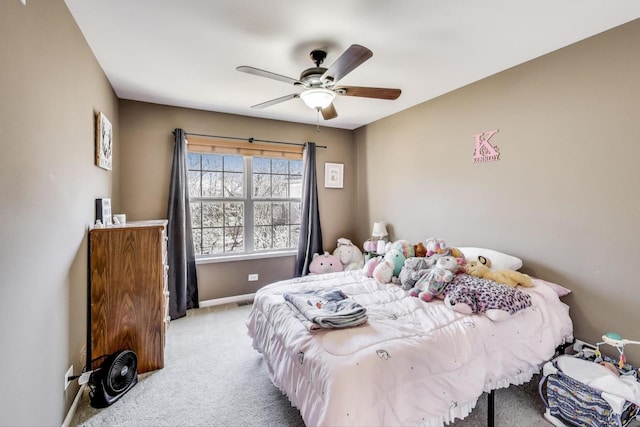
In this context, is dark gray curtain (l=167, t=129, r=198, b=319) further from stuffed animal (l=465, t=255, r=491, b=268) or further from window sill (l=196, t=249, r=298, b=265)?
stuffed animal (l=465, t=255, r=491, b=268)

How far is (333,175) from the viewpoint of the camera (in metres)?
4.61

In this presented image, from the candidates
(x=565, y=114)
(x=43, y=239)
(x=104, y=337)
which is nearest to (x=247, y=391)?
(x=104, y=337)

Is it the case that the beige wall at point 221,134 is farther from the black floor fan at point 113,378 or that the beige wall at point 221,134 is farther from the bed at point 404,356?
the bed at point 404,356

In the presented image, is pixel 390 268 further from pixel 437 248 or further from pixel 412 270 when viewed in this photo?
pixel 437 248

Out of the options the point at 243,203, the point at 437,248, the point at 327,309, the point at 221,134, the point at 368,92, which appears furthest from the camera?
the point at 243,203

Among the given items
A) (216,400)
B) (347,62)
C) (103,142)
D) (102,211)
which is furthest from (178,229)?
(347,62)

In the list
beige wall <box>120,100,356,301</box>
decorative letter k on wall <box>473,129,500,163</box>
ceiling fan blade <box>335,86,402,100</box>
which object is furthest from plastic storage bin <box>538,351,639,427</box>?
beige wall <box>120,100,356,301</box>

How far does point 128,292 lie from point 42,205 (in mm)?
1015

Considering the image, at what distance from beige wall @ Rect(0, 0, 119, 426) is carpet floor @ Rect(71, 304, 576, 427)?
38 cm

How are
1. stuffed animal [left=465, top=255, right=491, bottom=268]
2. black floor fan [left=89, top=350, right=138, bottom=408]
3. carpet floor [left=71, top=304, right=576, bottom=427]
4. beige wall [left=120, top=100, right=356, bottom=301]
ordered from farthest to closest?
beige wall [left=120, top=100, right=356, bottom=301] → stuffed animal [left=465, top=255, right=491, bottom=268] → black floor fan [left=89, top=350, right=138, bottom=408] → carpet floor [left=71, top=304, right=576, bottom=427]

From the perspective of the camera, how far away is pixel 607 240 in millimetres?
2025

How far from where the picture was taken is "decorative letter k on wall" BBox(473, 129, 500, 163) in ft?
8.96

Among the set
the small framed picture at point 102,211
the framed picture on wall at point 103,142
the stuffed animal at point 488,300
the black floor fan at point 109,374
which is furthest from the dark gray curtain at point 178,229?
the stuffed animal at point 488,300

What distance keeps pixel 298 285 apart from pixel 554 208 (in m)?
2.20
